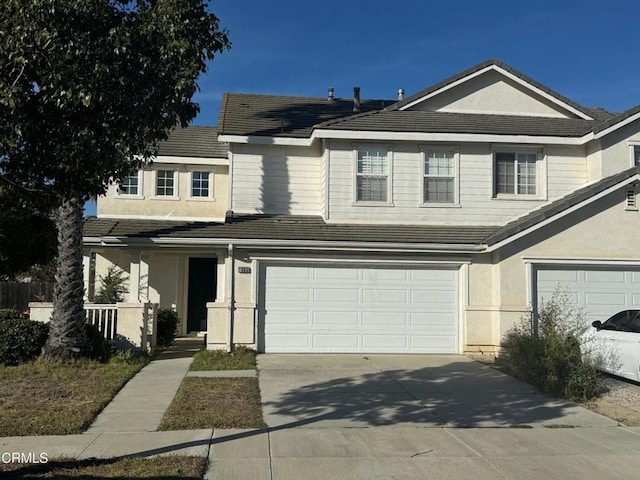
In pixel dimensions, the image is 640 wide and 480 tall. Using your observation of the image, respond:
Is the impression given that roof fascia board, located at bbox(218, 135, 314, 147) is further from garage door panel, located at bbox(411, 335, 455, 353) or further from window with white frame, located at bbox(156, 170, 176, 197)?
garage door panel, located at bbox(411, 335, 455, 353)

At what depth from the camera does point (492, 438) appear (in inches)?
297

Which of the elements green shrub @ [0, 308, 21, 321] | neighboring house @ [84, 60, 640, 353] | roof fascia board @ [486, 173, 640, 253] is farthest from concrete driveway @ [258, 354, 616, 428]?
green shrub @ [0, 308, 21, 321]

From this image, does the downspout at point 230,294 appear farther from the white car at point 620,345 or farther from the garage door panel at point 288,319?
the white car at point 620,345

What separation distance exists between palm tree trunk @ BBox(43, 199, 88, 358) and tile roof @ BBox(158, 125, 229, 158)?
5.74 metres

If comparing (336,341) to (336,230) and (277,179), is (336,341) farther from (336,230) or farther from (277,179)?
(277,179)

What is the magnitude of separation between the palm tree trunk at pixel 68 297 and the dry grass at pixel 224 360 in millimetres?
2314

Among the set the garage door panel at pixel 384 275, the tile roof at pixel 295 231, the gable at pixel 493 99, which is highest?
the gable at pixel 493 99

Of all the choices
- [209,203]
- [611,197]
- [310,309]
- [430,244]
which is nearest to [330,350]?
[310,309]

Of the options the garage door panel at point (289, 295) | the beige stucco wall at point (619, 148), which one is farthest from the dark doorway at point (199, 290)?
the beige stucco wall at point (619, 148)

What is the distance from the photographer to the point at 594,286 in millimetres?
14219

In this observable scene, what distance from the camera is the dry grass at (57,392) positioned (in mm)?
7730

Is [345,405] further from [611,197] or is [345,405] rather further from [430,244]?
[611,197]

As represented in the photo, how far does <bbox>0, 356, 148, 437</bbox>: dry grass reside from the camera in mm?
7730

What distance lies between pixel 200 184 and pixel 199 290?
3403 mm
